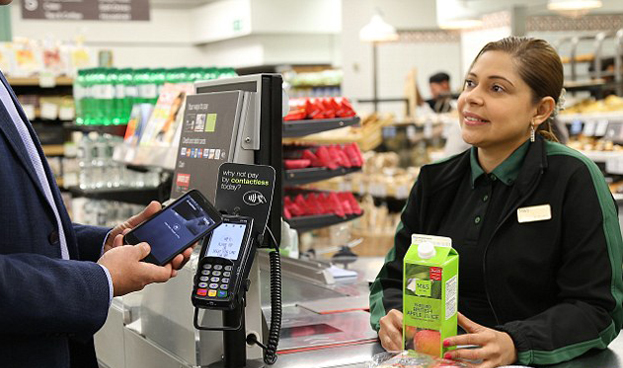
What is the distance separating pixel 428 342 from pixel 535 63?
2.67 feet

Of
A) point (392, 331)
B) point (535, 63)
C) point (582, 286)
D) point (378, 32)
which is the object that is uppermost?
point (378, 32)

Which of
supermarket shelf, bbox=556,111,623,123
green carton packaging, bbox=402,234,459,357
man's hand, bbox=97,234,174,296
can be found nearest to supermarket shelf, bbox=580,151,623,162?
supermarket shelf, bbox=556,111,623,123

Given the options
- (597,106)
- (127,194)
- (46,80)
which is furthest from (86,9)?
(597,106)

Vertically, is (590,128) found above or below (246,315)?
below

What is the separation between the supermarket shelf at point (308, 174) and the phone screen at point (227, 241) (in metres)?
2.36

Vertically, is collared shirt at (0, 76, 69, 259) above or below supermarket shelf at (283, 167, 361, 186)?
above

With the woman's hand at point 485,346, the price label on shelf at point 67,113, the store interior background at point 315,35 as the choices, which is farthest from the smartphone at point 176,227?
the store interior background at point 315,35

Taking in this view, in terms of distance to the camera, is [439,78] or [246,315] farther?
[439,78]

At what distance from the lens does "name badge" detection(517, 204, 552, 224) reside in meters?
2.08

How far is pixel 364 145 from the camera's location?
7352mm

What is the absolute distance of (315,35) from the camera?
48.1 feet

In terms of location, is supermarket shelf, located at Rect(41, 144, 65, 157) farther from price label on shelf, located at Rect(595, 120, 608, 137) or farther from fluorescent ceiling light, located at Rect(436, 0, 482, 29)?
fluorescent ceiling light, located at Rect(436, 0, 482, 29)

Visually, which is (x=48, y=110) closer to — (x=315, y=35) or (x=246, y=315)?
(x=246, y=315)

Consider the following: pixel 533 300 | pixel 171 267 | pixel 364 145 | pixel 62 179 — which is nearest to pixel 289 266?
pixel 533 300
